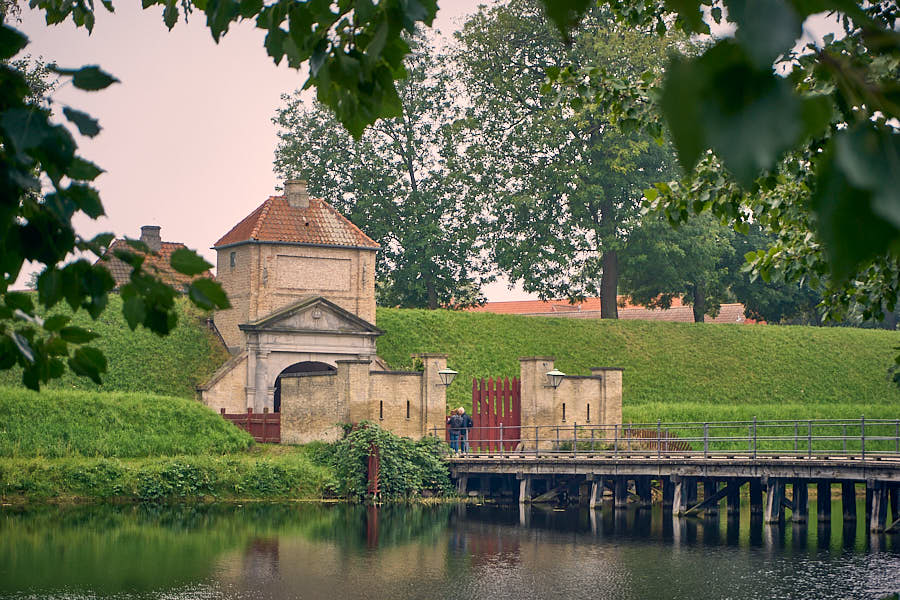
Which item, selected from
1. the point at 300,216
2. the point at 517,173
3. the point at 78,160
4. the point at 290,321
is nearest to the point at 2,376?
the point at 290,321

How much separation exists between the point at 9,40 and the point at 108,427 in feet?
89.9

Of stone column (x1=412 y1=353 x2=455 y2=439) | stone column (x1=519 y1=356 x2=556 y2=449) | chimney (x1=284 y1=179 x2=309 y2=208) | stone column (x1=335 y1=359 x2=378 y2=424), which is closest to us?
stone column (x1=335 y1=359 x2=378 y2=424)

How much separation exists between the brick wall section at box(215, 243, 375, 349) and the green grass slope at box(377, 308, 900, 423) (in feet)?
11.0

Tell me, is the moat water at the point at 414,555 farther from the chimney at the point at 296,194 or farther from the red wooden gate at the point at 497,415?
the chimney at the point at 296,194

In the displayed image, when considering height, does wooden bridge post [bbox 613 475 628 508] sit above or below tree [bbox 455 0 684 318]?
below

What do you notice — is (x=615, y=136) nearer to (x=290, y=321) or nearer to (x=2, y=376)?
(x=290, y=321)

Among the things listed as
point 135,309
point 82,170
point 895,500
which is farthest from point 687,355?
point 82,170

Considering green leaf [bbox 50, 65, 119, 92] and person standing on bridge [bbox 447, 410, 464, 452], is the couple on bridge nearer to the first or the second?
person standing on bridge [bbox 447, 410, 464, 452]

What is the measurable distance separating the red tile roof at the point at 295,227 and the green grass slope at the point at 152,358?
342cm

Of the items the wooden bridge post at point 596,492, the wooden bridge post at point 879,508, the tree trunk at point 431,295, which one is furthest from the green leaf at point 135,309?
the tree trunk at point 431,295

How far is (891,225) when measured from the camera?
870mm

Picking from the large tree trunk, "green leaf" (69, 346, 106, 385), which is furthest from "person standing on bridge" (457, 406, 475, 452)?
"green leaf" (69, 346, 106, 385)

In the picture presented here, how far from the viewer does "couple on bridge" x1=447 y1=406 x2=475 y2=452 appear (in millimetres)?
31328

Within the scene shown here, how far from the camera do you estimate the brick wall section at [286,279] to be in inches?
1454
